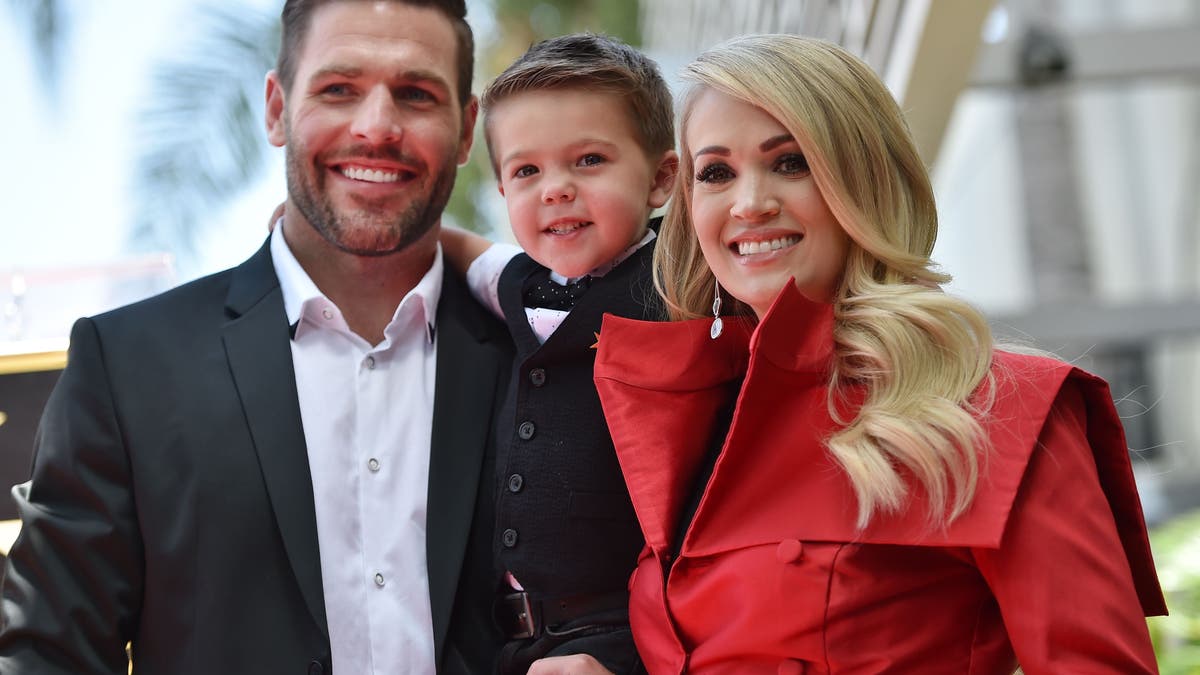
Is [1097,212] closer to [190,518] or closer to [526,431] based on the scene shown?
[526,431]

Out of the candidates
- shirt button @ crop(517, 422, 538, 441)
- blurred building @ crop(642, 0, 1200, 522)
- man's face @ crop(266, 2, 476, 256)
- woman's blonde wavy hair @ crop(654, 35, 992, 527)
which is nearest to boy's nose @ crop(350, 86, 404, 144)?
man's face @ crop(266, 2, 476, 256)

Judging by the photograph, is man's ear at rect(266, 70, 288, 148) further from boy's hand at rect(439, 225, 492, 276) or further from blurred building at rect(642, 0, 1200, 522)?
blurred building at rect(642, 0, 1200, 522)

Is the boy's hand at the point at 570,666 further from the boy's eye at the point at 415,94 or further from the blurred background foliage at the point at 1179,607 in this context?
the blurred background foliage at the point at 1179,607

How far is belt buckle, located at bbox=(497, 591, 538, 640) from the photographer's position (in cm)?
278

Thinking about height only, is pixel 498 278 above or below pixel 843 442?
above

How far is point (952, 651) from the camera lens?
2164 millimetres

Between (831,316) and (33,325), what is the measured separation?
2.18 meters

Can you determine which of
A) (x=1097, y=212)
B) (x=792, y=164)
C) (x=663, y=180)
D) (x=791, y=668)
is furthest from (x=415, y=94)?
(x=1097, y=212)

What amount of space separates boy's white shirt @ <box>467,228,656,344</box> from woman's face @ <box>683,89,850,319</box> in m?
0.54

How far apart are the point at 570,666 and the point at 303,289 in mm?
1123

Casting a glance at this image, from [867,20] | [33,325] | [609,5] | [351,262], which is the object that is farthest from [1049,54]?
[609,5]

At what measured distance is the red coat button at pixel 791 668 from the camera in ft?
7.09

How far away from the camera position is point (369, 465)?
2896mm

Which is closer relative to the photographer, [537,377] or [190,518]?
[190,518]
